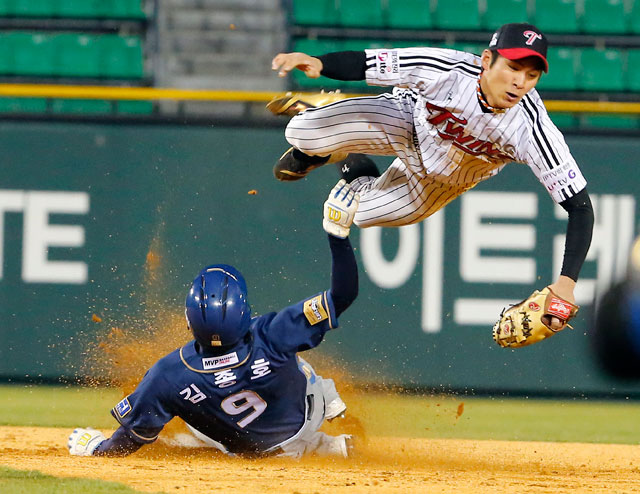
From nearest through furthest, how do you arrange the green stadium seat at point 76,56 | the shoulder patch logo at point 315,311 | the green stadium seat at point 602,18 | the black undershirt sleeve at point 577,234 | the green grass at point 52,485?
the green grass at point 52,485 < the black undershirt sleeve at point 577,234 < the shoulder patch logo at point 315,311 < the green stadium seat at point 76,56 < the green stadium seat at point 602,18

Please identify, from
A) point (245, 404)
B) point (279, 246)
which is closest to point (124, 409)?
point (245, 404)

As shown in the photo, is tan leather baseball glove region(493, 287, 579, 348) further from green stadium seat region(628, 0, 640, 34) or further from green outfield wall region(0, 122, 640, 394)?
green stadium seat region(628, 0, 640, 34)

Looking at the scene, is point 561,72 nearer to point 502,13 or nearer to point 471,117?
point 502,13

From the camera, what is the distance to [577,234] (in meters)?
4.34

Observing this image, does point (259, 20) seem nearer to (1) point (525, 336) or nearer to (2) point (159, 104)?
(2) point (159, 104)

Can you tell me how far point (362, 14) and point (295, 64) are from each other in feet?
16.5

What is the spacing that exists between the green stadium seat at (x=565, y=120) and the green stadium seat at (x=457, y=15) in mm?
1461

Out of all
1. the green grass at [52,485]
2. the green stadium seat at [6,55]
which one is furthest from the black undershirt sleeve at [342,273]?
the green stadium seat at [6,55]

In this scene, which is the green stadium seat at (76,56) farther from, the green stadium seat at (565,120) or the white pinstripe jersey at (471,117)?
the white pinstripe jersey at (471,117)

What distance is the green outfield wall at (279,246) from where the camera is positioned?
7387mm

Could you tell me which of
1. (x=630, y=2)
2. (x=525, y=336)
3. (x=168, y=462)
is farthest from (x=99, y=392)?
(x=630, y=2)

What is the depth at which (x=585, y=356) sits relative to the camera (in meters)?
7.48

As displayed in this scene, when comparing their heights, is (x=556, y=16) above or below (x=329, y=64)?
above

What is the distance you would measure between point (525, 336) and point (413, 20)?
5.02m
